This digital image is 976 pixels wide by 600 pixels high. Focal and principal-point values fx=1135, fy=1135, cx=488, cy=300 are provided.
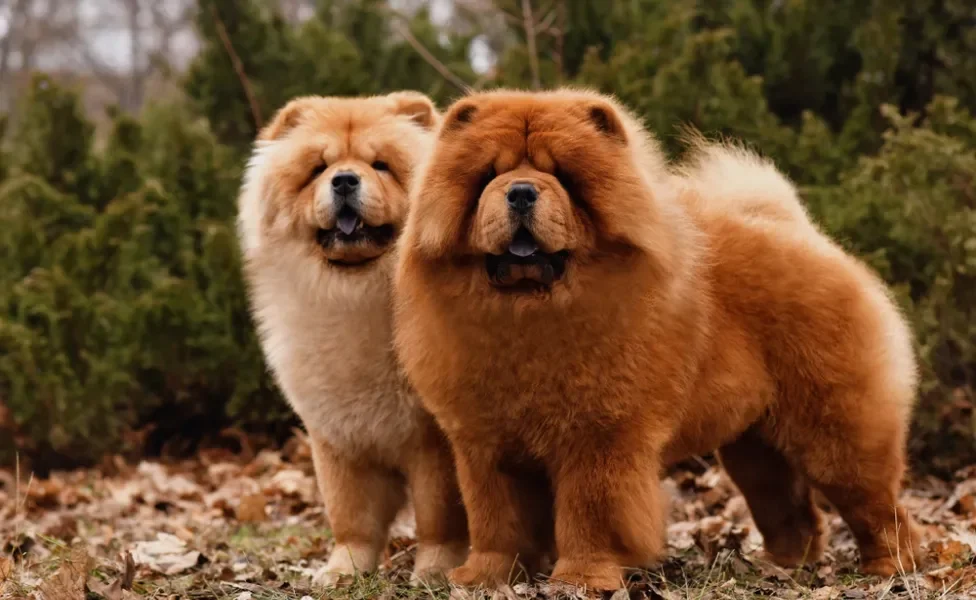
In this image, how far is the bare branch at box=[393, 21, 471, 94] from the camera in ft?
24.2

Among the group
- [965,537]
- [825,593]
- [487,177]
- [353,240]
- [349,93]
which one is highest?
[349,93]

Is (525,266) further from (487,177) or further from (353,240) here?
(353,240)

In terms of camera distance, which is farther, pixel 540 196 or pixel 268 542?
pixel 268 542

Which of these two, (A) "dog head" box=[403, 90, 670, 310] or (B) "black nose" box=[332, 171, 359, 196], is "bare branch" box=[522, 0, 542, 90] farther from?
(A) "dog head" box=[403, 90, 670, 310]

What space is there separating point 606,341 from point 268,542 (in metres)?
2.47

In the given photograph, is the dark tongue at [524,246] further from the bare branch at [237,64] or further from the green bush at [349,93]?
the bare branch at [237,64]

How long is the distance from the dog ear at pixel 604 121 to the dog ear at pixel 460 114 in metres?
0.34

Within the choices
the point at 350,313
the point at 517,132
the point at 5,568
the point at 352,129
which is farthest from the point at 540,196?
the point at 5,568

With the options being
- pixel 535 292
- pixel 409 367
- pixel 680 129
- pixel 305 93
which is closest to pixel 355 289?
pixel 409 367

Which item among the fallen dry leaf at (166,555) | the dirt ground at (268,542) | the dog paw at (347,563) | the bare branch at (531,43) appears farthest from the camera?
the bare branch at (531,43)

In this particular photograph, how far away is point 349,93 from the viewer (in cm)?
770

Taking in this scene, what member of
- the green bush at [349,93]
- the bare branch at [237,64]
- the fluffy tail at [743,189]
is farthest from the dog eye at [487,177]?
the bare branch at [237,64]

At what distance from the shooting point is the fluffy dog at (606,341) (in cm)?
330

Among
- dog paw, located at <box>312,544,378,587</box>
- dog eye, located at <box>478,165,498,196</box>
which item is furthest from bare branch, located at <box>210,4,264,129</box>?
dog eye, located at <box>478,165,498,196</box>
